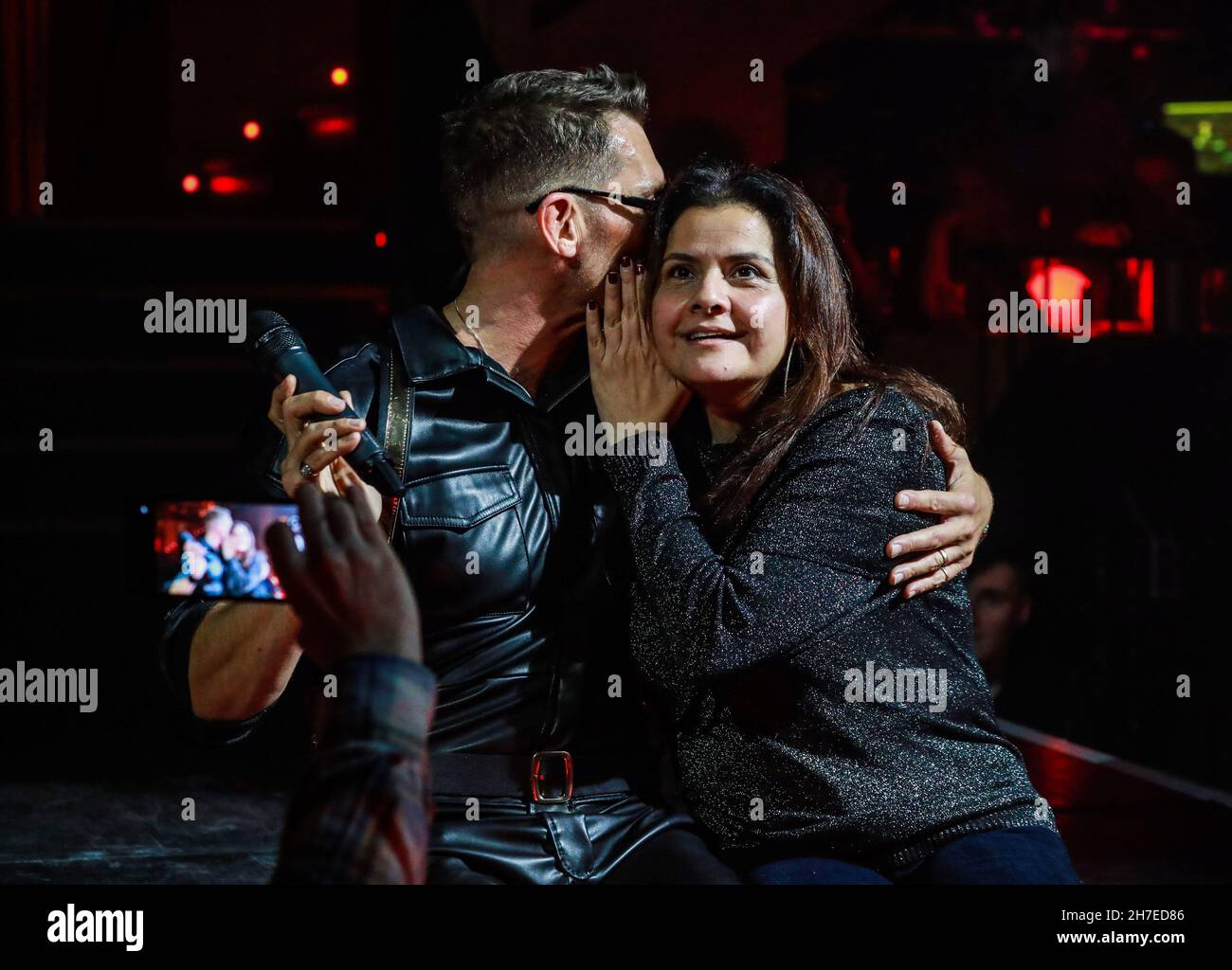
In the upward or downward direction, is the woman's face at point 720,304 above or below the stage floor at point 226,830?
above

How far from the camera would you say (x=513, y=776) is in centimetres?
229

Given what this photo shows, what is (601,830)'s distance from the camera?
2309 mm

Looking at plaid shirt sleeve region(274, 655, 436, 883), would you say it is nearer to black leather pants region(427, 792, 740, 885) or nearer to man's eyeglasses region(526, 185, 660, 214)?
black leather pants region(427, 792, 740, 885)

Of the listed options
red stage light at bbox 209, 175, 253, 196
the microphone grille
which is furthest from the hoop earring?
red stage light at bbox 209, 175, 253, 196

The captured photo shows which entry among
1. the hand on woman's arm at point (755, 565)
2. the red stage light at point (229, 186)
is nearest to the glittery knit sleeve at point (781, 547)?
the hand on woman's arm at point (755, 565)

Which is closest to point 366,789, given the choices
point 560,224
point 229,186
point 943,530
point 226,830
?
point 943,530

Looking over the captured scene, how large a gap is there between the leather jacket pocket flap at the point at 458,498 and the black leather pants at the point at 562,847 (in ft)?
1.39

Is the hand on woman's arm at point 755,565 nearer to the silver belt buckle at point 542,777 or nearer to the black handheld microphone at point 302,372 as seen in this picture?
the silver belt buckle at point 542,777

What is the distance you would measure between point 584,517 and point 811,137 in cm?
331

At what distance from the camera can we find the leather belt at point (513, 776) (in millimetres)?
2268

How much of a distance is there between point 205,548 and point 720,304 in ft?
3.15

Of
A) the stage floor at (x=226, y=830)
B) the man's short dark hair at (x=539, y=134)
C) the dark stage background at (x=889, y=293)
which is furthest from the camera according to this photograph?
the dark stage background at (x=889, y=293)

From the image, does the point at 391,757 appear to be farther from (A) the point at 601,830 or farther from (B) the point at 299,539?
(A) the point at 601,830

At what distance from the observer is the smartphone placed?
168 centimetres
